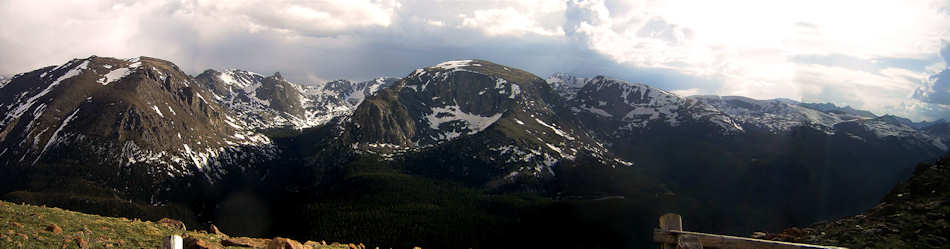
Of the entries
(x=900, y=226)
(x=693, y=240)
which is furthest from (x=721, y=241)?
(x=900, y=226)

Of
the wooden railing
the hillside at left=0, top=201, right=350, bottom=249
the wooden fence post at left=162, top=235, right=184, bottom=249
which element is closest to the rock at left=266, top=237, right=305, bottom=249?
the hillside at left=0, top=201, right=350, bottom=249

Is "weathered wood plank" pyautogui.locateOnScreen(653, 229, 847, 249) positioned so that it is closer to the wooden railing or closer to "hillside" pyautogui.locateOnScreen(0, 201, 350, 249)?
the wooden railing

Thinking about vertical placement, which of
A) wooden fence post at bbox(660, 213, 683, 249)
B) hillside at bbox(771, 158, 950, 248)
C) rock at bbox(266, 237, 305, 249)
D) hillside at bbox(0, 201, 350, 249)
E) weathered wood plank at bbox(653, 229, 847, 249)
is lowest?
hillside at bbox(0, 201, 350, 249)

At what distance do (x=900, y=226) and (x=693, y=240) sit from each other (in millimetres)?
15568

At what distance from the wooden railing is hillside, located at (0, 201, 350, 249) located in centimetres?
1739

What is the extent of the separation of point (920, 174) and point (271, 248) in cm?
4034

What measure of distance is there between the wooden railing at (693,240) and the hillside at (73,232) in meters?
17.4

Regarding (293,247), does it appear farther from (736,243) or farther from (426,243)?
(426,243)

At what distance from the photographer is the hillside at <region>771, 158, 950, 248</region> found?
17969 mm

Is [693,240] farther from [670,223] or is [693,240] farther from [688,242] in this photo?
[670,223]

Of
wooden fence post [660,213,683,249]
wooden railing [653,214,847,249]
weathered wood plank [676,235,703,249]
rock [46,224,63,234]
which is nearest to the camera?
weathered wood plank [676,235,703,249]

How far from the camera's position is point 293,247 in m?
18.7

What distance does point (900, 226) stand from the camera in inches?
762

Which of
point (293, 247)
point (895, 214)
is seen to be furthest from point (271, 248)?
point (895, 214)
